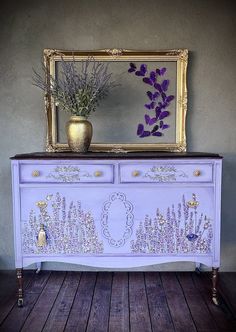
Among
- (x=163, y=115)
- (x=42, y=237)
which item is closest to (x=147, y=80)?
(x=163, y=115)

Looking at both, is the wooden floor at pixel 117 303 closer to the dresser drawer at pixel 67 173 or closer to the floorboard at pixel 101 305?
the floorboard at pixel 101 305

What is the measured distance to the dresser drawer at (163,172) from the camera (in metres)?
2.23

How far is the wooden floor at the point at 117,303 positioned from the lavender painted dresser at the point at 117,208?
0.22m

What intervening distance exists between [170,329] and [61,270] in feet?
3.86

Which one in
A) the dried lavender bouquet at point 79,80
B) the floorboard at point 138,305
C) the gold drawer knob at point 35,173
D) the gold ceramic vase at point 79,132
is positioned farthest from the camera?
the dried lavender bouquet at point 79,80

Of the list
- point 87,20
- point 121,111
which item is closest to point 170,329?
point 121,111

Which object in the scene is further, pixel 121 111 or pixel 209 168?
pixel 121 111

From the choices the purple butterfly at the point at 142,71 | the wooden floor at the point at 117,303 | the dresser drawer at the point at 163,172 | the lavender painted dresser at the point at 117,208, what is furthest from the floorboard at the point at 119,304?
the purple butterfly at the point at 142,71

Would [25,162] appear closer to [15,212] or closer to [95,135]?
[15,212]

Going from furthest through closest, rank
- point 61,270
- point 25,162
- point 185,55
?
point 61,270, point 185,55, point 25,162

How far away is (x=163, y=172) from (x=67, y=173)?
618 mm

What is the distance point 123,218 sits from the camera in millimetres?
2252

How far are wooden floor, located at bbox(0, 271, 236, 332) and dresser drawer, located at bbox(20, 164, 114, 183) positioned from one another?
0.82 meters

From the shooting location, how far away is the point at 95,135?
2.75 m
